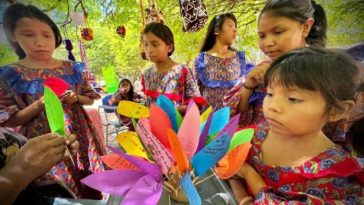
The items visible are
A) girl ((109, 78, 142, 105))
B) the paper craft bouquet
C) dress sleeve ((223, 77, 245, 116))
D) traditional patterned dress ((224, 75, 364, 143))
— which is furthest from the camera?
girl ((109, 78, 142, 105))

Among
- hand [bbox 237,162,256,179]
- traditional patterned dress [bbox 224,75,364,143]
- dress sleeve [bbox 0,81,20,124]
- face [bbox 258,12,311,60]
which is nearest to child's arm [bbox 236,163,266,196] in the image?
hand [bbox 237,162,256,179]

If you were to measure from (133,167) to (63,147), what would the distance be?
8.4 inches

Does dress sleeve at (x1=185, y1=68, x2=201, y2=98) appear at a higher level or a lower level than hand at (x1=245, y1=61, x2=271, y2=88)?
lower

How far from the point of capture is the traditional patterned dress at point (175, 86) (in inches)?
47.3

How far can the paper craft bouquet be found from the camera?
0.35 meters

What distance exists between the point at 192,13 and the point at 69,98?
0.76m

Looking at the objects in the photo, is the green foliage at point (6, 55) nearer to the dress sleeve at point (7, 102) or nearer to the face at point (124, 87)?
the dress sleeve at point (7, 102)

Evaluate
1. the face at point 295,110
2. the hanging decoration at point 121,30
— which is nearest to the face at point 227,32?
the hanging decoration at point 121,30

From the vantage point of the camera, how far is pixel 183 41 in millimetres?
1773

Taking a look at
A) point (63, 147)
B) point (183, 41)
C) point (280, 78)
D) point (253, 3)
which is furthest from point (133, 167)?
point (253, 3)

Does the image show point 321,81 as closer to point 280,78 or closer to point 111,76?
point 280,78

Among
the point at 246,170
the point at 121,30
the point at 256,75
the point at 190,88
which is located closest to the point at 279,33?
the point at 256,75

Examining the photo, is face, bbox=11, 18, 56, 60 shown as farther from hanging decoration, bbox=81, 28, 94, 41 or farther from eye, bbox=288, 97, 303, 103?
eye, bbox=288, 97, 303, 103

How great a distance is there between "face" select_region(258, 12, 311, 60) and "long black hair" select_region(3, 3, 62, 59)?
0.70 metres
